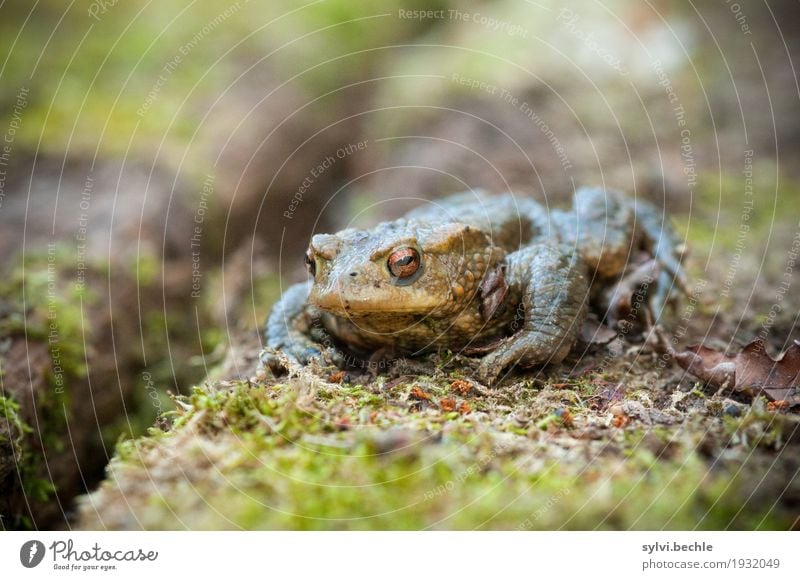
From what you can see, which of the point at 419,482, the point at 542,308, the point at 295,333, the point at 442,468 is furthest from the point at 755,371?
the point at 295,333

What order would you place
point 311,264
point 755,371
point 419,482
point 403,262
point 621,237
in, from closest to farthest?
point 419,482, point 403,262, point 755,371, point 311,264, point 621,237

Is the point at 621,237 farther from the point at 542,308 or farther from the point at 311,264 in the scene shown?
the point at 311,264

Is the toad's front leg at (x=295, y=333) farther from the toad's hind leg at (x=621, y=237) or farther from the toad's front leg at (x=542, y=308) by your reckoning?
the toad's hind leg at (x=621, y=237)

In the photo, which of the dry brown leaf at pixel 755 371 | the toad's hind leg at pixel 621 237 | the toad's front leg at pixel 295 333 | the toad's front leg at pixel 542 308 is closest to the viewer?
the dry brown leaf at pixel 755 371

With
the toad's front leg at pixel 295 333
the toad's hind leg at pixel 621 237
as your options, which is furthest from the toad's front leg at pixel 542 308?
the toad's front leg at pixel 295 333

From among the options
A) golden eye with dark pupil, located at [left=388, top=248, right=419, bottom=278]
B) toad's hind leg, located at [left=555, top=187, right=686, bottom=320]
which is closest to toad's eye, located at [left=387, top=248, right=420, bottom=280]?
golden eye with dark pupil, located at [left=388, top=248, right=419, bottom=278]

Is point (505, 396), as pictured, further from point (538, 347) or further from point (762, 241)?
point (762, 241)

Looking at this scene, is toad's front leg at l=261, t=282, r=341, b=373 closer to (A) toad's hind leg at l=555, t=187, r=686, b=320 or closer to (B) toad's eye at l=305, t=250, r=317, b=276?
(B) toad's eye at l=305, t=250, r=317, b=276
